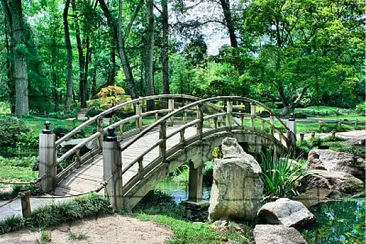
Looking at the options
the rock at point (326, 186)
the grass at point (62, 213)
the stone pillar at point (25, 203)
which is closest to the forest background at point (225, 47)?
the rock at point (326, 186)

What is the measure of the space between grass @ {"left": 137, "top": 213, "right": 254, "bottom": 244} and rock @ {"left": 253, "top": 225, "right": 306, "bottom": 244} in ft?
0.64

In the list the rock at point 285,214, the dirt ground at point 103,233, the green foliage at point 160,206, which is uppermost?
the dirt ground at point 103,233

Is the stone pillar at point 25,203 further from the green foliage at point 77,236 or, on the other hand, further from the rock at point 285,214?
the rock at point 285,214

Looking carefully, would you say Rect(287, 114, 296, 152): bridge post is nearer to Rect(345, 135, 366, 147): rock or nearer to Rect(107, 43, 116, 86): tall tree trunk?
Rect(345, 135, 366, 147): rock

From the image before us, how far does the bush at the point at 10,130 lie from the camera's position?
9.48 meters

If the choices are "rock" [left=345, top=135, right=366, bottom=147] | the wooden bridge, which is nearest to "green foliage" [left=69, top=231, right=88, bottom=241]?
the wooden bridge

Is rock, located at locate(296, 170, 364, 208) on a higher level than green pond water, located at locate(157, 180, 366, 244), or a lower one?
higher

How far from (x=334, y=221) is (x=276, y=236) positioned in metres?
1.97

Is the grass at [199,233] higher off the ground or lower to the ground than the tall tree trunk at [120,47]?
lower

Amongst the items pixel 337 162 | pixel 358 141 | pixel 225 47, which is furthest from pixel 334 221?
pixel 225 47

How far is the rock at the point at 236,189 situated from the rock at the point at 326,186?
6.30ft

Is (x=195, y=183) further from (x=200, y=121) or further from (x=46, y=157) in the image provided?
(x=46, y=157)

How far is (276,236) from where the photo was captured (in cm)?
446

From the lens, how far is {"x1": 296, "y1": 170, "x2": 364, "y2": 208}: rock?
655 cm
